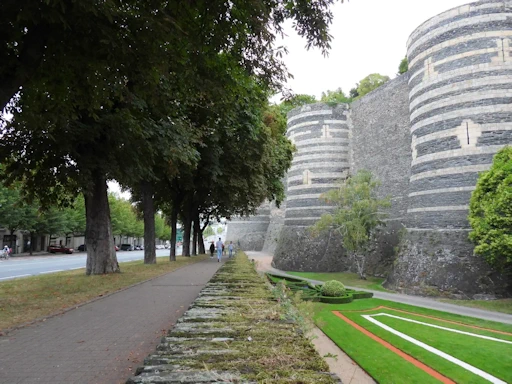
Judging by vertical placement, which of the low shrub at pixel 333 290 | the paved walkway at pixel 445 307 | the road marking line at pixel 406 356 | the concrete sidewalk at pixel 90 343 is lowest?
the paved walkway at pixel 445 307

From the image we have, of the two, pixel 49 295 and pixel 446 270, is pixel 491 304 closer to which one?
pixel 446 270

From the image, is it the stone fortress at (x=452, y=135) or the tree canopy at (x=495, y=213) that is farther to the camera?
the stone fortress at (x=452, y=135)

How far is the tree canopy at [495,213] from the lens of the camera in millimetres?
15211

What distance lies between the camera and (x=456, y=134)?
62.2ft

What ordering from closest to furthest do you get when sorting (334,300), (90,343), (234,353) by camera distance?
1. (234,353)
2. (90,343)
3. (334,300)

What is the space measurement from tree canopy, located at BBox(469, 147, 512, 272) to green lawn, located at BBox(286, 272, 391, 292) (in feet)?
21.1

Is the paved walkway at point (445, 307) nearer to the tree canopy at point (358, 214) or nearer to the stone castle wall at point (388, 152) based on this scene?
the tree canopy at point (358, 214)

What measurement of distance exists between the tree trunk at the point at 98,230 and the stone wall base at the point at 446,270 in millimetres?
15111

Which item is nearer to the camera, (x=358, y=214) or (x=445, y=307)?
(x=445, y=307)

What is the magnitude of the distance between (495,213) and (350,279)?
1251 cm

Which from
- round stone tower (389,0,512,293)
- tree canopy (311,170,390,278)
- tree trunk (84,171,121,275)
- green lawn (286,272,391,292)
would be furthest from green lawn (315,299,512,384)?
tree canopy (311,170,390,278)

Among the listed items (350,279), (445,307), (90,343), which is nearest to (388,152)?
(350,279)

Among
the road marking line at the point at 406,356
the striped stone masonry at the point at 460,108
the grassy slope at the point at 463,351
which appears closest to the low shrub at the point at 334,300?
the road marking line at the point at 406,356

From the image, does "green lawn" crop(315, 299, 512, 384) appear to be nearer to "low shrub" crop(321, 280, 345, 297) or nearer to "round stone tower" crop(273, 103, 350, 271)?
"low shrub" crop(321, 280, 345, 297)
